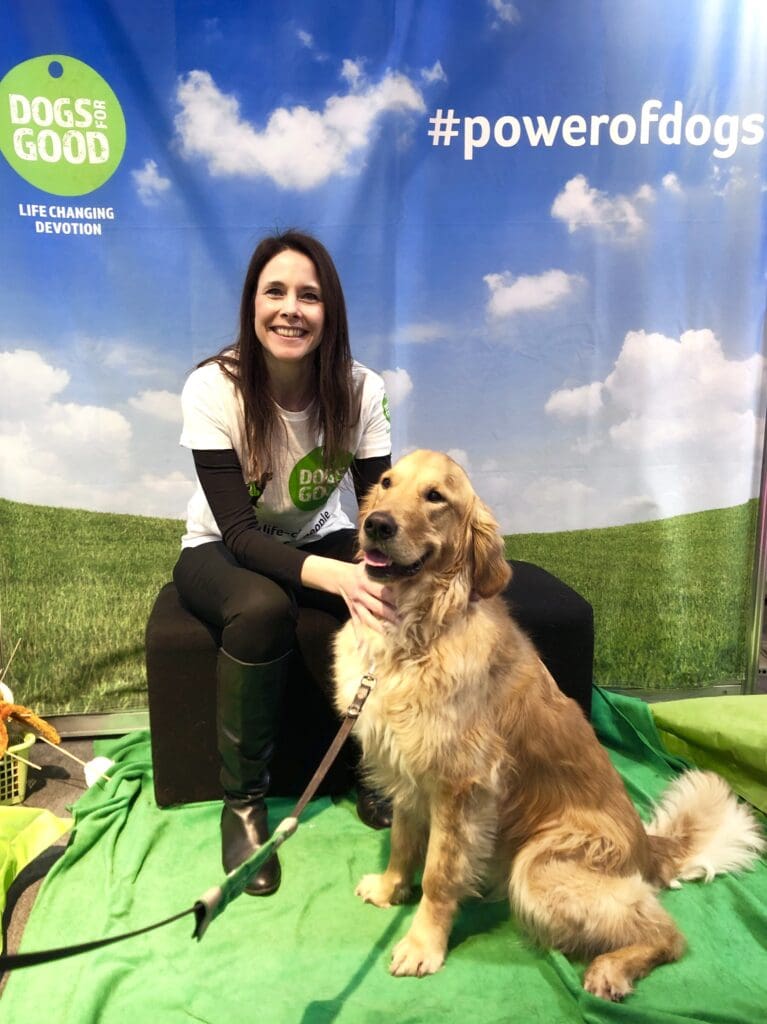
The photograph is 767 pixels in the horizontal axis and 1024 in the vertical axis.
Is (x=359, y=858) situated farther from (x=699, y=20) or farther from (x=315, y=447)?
(x=699, y=20)

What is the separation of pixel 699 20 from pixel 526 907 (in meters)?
3.14

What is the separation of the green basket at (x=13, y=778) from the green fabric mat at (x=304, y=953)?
351 millimetres

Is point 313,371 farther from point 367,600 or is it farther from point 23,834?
point 23,834

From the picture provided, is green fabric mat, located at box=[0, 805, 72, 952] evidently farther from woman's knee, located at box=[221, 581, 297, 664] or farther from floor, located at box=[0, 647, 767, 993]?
woman's knee, located at box=[221, 581, 297, 664]

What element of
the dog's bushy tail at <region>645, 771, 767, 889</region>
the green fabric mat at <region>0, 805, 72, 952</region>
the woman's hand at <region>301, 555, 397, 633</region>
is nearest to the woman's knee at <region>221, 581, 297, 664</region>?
the woman's hand at <region>301, 555, 397, 633</region>

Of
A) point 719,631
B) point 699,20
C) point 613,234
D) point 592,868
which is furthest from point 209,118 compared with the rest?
point 719,631

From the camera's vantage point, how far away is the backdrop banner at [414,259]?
266cm

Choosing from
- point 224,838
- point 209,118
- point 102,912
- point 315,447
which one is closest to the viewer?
point 102,912

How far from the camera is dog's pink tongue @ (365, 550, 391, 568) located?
167 centimetres

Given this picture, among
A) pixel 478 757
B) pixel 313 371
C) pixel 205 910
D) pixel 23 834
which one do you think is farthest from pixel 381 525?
pixel 23 834

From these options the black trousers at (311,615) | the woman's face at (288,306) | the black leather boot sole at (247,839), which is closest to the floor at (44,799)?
the black leather boot sole at (247,839)

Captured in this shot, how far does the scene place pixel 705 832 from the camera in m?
2.02

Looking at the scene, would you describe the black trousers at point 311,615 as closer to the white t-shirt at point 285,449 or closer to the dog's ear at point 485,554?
the white t-shirt at point 285,449

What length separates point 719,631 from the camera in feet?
10.8
